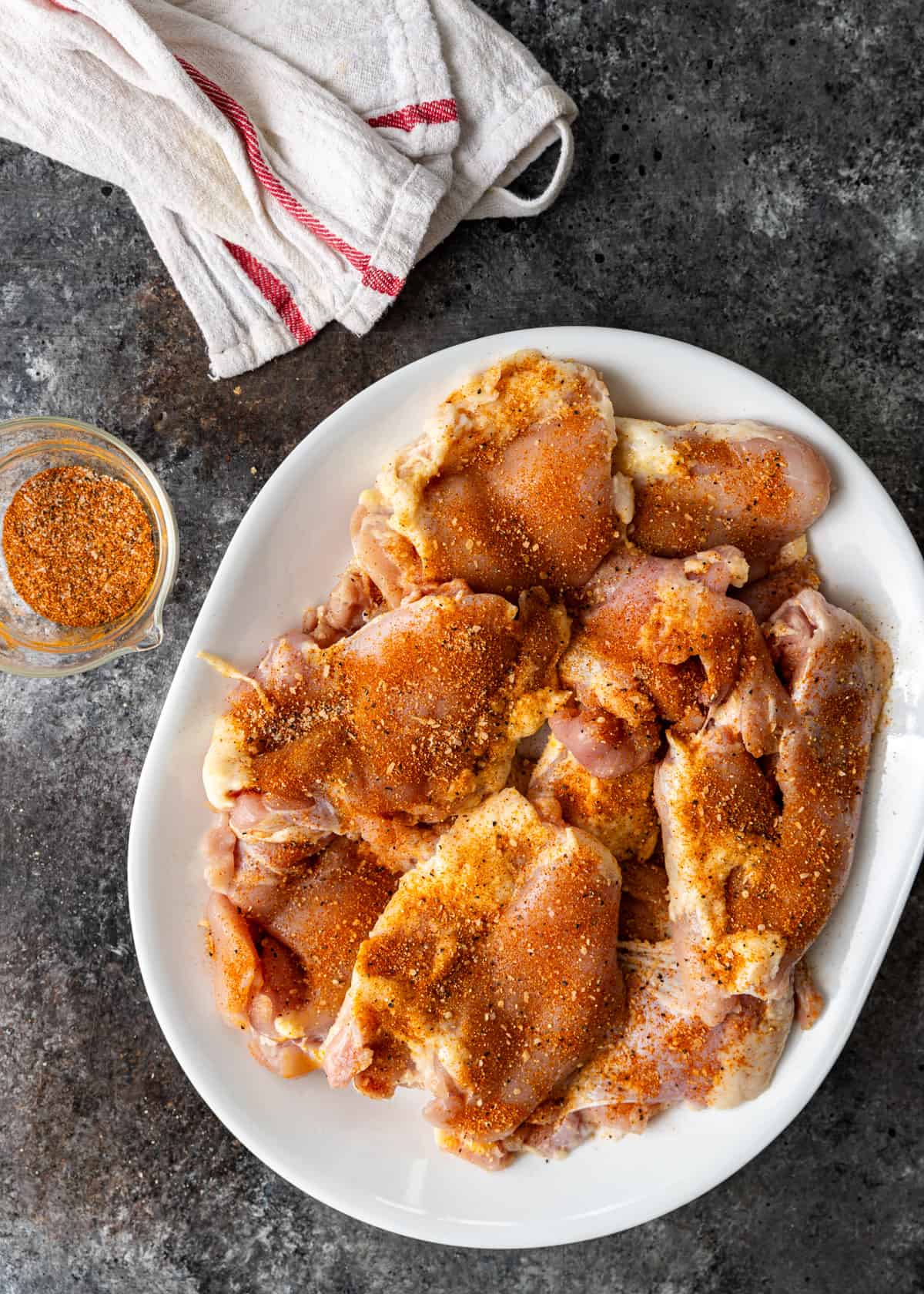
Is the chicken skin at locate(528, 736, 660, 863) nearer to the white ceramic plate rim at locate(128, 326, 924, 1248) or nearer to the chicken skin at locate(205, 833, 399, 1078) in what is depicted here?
the chicken skin at locate(205, 833, 399, 1078)

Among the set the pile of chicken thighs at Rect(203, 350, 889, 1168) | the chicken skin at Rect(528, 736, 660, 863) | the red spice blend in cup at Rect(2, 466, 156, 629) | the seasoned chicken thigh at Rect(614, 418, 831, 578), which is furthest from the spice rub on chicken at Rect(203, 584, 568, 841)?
the red spice blend in cup at Rect(2, 466, 156, 629)

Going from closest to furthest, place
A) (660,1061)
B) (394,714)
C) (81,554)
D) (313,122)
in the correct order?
(394,714), (660,1061), (313,122), (81,554)

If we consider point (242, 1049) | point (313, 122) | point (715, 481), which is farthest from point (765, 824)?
point (313, 122)

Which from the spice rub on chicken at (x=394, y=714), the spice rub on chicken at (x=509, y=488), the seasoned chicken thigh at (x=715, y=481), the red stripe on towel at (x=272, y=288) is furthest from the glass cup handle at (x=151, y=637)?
the seasoned chicken thigh at (x=715, y=481)

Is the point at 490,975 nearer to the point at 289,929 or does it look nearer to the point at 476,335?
the point at 289,929

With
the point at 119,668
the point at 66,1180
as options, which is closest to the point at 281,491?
the point at 119,668

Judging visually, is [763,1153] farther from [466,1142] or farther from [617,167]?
[617,167]

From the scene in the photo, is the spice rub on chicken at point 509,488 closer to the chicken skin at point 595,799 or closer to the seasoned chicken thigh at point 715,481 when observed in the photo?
the seasoned chicken thigh at point 715,481
